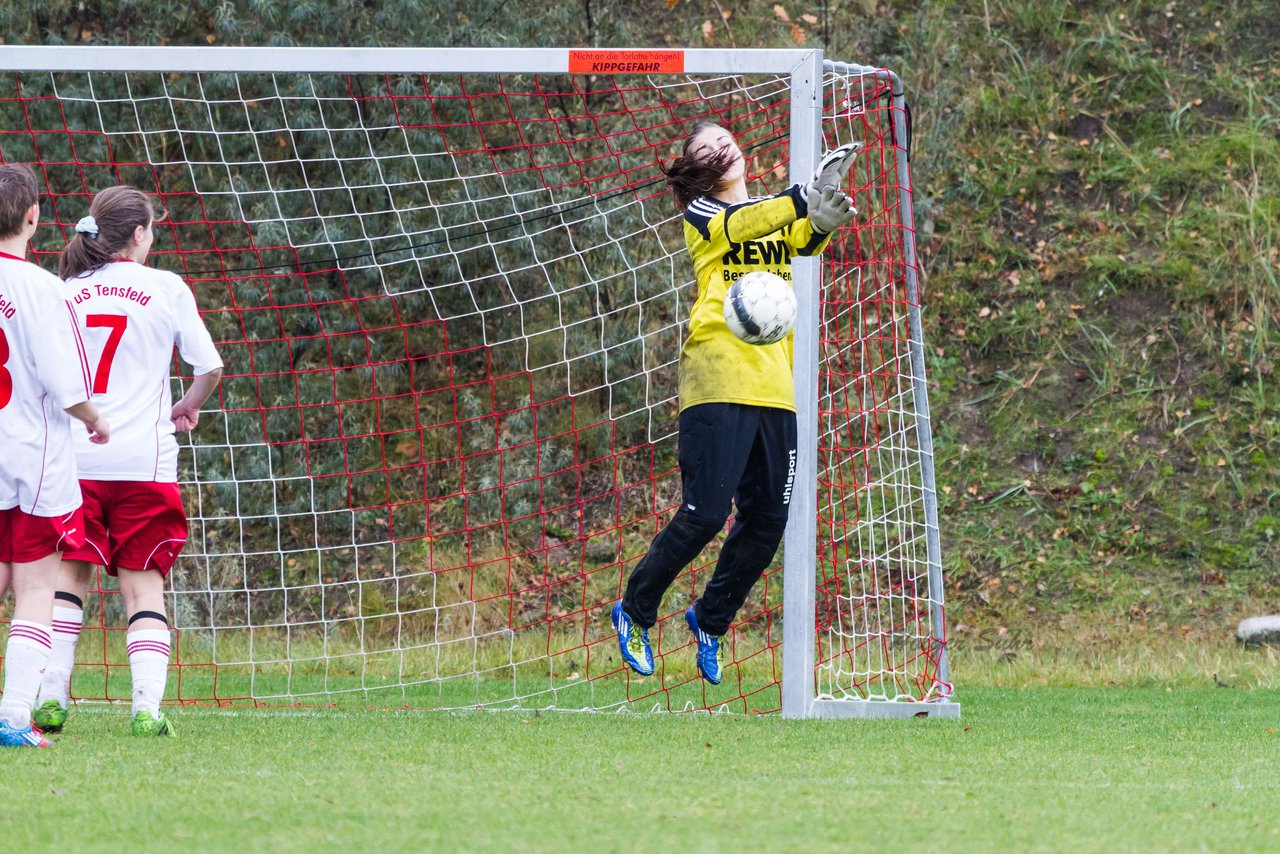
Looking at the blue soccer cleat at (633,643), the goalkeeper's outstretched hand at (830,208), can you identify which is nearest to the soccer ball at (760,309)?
the goalkeeper's outstretched hand at (830,208)

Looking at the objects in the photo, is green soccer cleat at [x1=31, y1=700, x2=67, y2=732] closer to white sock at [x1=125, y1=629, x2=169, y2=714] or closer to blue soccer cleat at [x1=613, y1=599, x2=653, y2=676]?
white sock at [x1=125, y1=629, x2=169, y2=714]

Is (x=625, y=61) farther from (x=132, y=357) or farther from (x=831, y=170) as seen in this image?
(x=132, y=357)

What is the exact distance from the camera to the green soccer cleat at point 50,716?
5.02 m

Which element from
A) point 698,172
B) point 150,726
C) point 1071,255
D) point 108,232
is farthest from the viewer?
point 1071,255

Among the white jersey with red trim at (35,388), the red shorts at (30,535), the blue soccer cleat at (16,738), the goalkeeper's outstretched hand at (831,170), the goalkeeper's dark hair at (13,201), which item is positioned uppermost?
the goalkeeper's outstretched hand at (831,170)

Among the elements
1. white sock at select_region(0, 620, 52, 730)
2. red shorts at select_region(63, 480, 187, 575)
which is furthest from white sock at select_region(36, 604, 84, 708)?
white sock at select_region(0, 620, 52, 730)

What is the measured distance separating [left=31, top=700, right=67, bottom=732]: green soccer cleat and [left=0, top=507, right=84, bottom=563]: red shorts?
2.06 feet

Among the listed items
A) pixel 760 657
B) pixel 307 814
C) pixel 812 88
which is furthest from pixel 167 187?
pixel 307 814

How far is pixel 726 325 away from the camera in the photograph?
18.2ft

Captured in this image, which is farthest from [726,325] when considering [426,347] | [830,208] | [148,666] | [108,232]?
[426,347]

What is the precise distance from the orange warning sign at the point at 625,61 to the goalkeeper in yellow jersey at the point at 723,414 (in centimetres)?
37

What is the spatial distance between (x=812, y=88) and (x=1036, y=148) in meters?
6.63

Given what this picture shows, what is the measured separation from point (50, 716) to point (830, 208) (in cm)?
319

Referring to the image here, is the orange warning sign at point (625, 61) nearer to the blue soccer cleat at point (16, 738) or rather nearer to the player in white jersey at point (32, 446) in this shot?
the player in white jersey at point (32, 446)
